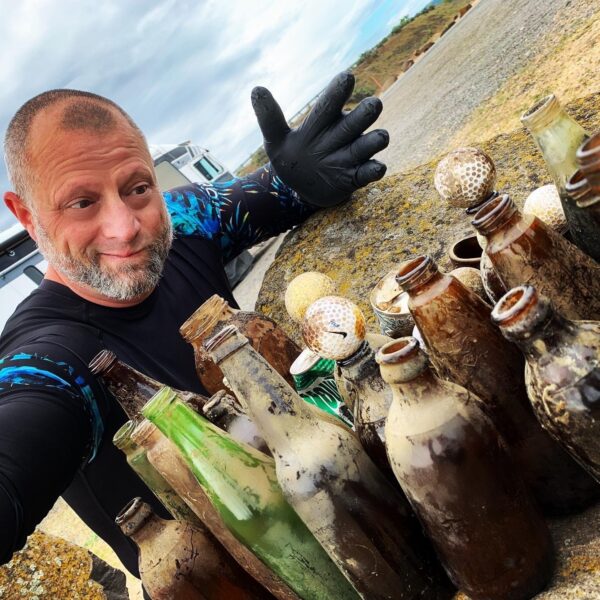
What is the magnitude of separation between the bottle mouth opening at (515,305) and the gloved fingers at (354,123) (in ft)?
7.11

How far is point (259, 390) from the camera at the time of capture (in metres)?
1.03

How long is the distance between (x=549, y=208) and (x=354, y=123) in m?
1.68

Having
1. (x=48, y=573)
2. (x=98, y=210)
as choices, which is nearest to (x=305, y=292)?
(x=98, y=210)

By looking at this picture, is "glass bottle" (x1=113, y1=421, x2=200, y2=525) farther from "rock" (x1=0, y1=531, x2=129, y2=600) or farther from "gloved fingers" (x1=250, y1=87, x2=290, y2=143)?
"gloved fingers" (x1=250, y1=87, x2=290, y2=143)

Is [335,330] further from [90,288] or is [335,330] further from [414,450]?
[90,288]

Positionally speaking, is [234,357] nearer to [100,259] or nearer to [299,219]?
[100,259]

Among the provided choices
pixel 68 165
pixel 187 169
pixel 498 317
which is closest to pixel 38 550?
pixel 68 165

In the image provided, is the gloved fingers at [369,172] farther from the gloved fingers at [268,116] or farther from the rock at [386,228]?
the gloved fingers at [268,116]

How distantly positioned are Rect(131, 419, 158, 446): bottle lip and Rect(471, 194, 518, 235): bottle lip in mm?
822

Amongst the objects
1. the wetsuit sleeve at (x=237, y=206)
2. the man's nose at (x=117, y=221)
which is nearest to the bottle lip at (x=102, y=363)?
the man's nose at (x=117, y=221)

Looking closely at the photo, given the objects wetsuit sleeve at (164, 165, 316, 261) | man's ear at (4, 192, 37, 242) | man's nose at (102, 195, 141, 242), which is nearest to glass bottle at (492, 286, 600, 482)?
man's nose at (102, 195, 141, 242)

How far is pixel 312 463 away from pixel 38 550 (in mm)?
2241

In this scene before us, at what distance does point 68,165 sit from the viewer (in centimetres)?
216

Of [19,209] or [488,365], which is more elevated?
[19,209]
